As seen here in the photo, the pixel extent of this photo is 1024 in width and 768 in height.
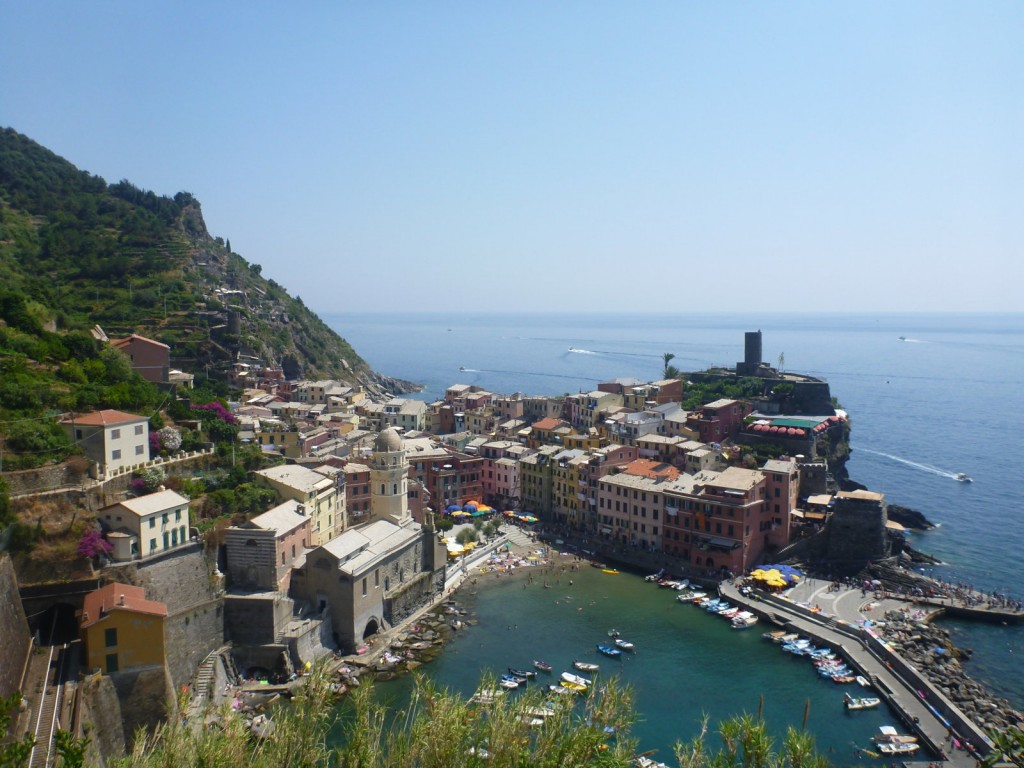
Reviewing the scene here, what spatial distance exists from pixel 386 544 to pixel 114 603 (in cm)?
1224

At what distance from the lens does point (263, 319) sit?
271ft

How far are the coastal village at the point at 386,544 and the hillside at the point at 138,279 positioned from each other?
5669 millimetres

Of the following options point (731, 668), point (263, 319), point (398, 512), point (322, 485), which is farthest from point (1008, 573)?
point (263, 319)

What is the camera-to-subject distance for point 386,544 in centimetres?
3306

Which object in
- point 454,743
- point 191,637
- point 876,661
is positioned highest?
point 454,743

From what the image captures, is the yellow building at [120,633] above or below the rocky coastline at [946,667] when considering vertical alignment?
above

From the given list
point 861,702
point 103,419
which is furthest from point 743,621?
point 103,419

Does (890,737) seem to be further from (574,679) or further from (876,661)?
(574,679)

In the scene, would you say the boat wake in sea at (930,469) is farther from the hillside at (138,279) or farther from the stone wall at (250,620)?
the hillside at (138,279)

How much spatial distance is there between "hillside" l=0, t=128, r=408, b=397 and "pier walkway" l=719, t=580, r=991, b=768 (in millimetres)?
39594

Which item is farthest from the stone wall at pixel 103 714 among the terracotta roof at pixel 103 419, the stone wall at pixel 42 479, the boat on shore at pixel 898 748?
the boat on shore at pixel 898 748

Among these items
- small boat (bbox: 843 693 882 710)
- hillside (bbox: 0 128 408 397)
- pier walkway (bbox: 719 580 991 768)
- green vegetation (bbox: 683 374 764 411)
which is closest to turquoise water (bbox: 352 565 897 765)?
small boat (bbox: 843 693 882 710)

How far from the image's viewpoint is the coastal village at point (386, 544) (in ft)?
74.4

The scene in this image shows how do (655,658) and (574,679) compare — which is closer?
(574,679)
